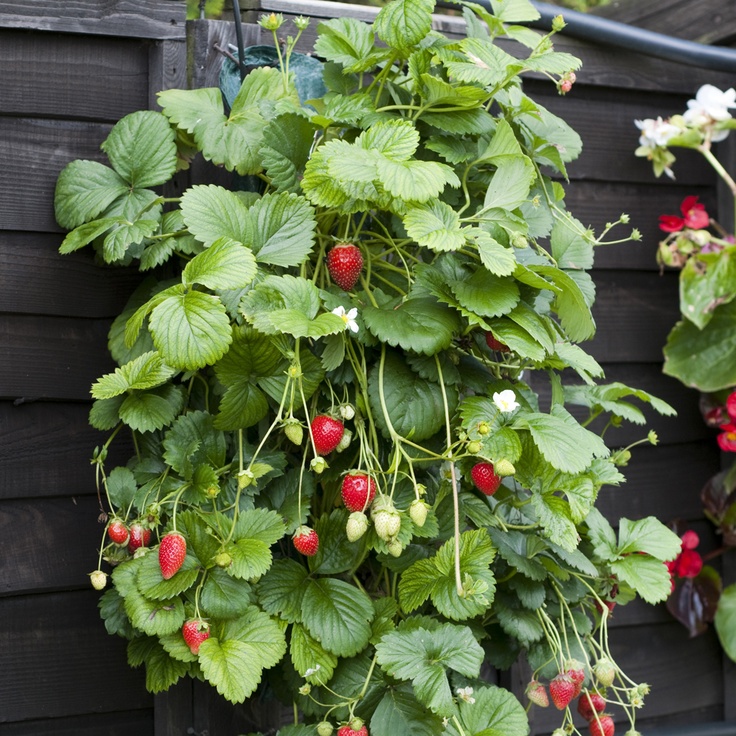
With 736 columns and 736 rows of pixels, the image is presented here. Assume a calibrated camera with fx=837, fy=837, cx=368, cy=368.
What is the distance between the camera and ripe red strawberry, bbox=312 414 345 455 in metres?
1.02

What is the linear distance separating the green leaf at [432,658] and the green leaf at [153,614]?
0.82 feet

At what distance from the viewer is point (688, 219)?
1938 millimetres

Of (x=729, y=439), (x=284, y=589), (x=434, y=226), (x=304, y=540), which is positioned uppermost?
(x=434, y=226)

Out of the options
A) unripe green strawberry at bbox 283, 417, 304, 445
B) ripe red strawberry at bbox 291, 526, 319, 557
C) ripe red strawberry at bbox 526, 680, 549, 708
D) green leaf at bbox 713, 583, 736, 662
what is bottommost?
green leaf at bbox 713, 583, 736, 662

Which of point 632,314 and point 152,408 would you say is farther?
point 632,314

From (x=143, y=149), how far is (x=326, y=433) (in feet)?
1.69

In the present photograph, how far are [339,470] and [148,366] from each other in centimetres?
28

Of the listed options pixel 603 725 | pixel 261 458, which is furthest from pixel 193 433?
pixel 603 725

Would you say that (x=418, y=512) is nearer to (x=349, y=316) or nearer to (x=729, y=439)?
(x=349, y=316)

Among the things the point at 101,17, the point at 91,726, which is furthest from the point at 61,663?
the point at 101,17

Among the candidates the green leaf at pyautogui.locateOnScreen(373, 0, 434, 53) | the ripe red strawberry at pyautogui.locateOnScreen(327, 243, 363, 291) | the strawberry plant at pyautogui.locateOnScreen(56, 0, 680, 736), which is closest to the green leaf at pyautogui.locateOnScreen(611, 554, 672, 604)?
the strawberry plant at pyautogui.locateOnScreen(56, 0, 680, 736)

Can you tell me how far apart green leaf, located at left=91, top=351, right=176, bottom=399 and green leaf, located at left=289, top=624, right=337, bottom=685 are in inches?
14.2

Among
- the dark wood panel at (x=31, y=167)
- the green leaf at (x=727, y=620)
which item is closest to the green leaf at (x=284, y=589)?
the dark wood panel at (x=31, y=167)

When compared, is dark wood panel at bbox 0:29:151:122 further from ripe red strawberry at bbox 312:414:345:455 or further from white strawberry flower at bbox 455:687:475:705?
white strawberry flower at bbox 455:687:475:705
